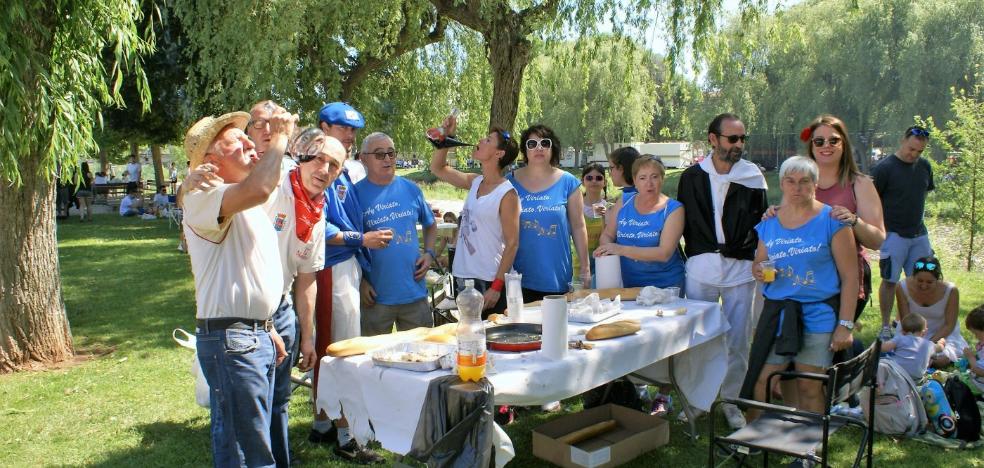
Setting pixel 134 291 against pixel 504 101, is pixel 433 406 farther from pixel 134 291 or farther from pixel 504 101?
pixel 134 291

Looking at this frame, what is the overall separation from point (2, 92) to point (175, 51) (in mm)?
12488

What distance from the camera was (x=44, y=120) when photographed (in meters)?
5.46

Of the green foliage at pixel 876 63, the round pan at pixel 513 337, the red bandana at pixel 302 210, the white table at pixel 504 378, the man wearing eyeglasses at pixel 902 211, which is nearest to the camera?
the white table at pixel 504 378

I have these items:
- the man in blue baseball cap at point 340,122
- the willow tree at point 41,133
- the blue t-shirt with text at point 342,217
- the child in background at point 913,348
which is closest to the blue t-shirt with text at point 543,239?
the blue t-shirt with text at point 342,217

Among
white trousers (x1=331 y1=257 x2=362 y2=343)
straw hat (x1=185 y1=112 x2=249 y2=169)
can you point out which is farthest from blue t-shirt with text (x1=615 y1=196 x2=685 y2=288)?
straw hat (x1=185 y1=112 x2=249 y2=169)

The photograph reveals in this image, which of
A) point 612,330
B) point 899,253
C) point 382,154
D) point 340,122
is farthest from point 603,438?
point 899,253

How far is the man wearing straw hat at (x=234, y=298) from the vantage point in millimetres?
2656

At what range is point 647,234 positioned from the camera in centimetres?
445

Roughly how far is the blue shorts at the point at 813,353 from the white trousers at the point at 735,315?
69 centimetres

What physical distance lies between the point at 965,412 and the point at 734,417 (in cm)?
126

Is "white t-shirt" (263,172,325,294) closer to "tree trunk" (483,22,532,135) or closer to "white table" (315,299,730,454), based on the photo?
"white table" (315,299,730,454)

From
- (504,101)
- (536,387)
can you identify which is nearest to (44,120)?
(536,387)

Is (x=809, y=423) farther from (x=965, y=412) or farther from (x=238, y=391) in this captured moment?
(x=238, y=391)

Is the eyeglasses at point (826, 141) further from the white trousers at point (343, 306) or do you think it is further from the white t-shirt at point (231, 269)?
the white t-shirt at point (231, 269)
